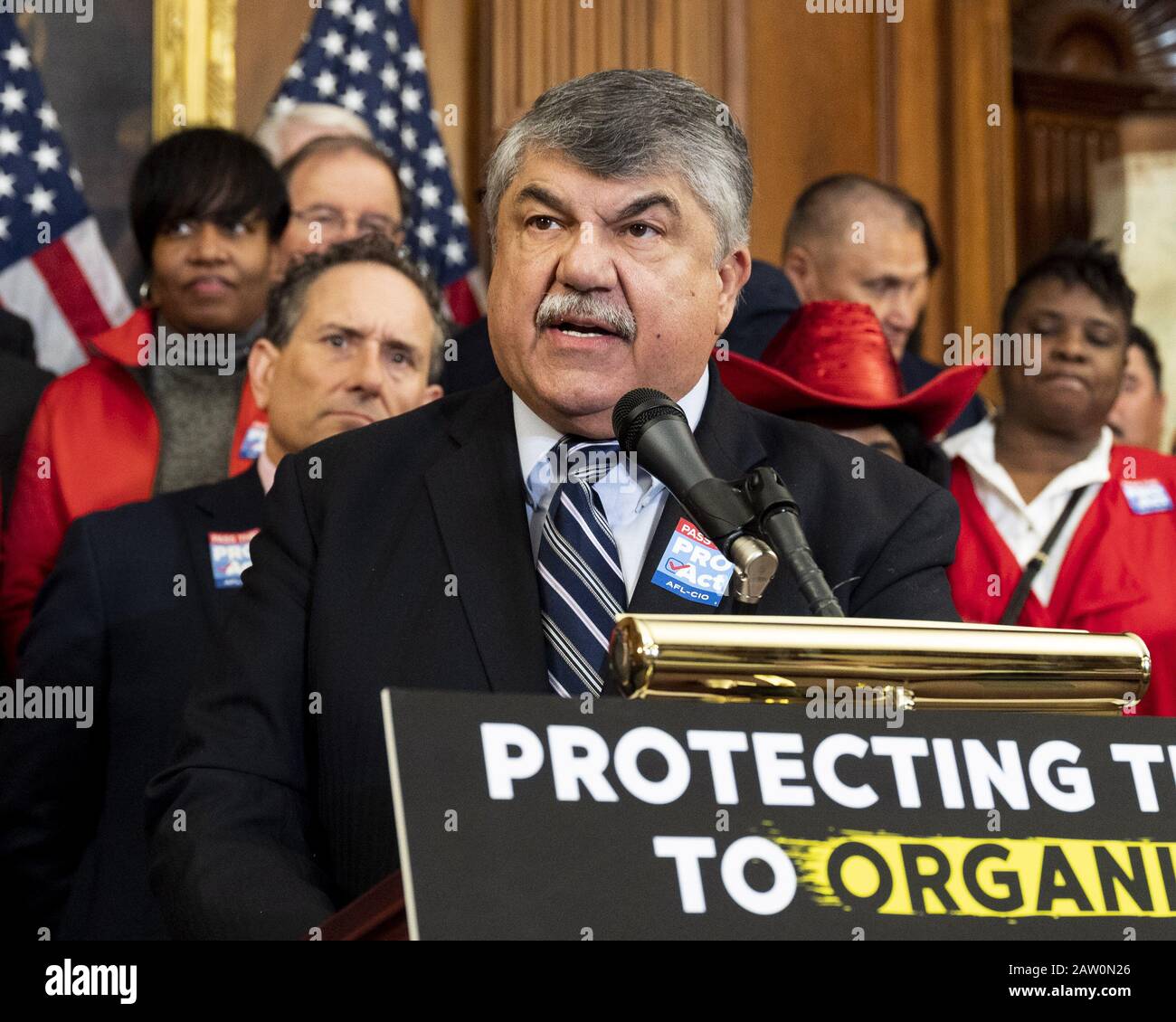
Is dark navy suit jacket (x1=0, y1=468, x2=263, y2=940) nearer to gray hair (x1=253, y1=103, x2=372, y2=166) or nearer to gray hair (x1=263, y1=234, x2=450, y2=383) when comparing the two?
gray hair (x1=263, y1=234, x2=450, y2=383)

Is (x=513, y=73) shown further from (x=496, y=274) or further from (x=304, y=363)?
(x=496, y=274)

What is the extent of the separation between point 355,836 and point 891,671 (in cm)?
69

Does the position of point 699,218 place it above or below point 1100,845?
above

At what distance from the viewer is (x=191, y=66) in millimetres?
4645

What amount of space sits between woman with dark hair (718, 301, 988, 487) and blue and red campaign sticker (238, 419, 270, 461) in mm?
949

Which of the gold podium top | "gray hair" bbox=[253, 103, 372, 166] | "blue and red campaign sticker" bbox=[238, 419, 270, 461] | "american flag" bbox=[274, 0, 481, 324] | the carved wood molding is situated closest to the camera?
the gold podium top

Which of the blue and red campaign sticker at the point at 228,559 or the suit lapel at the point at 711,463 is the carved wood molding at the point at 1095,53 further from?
the suit lapel at the point at 711,463

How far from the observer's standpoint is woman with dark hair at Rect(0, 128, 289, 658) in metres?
3.43

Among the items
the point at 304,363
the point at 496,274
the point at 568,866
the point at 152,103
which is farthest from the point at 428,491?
the point at 152,103

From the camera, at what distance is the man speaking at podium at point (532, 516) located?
1870 millimetres

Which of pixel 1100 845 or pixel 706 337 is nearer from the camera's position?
pixel 1100 845

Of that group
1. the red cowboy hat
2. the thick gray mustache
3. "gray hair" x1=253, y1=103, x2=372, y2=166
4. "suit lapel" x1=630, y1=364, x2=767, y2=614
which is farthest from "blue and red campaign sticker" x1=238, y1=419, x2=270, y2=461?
the thick gray mustache

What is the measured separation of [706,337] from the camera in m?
2.12
